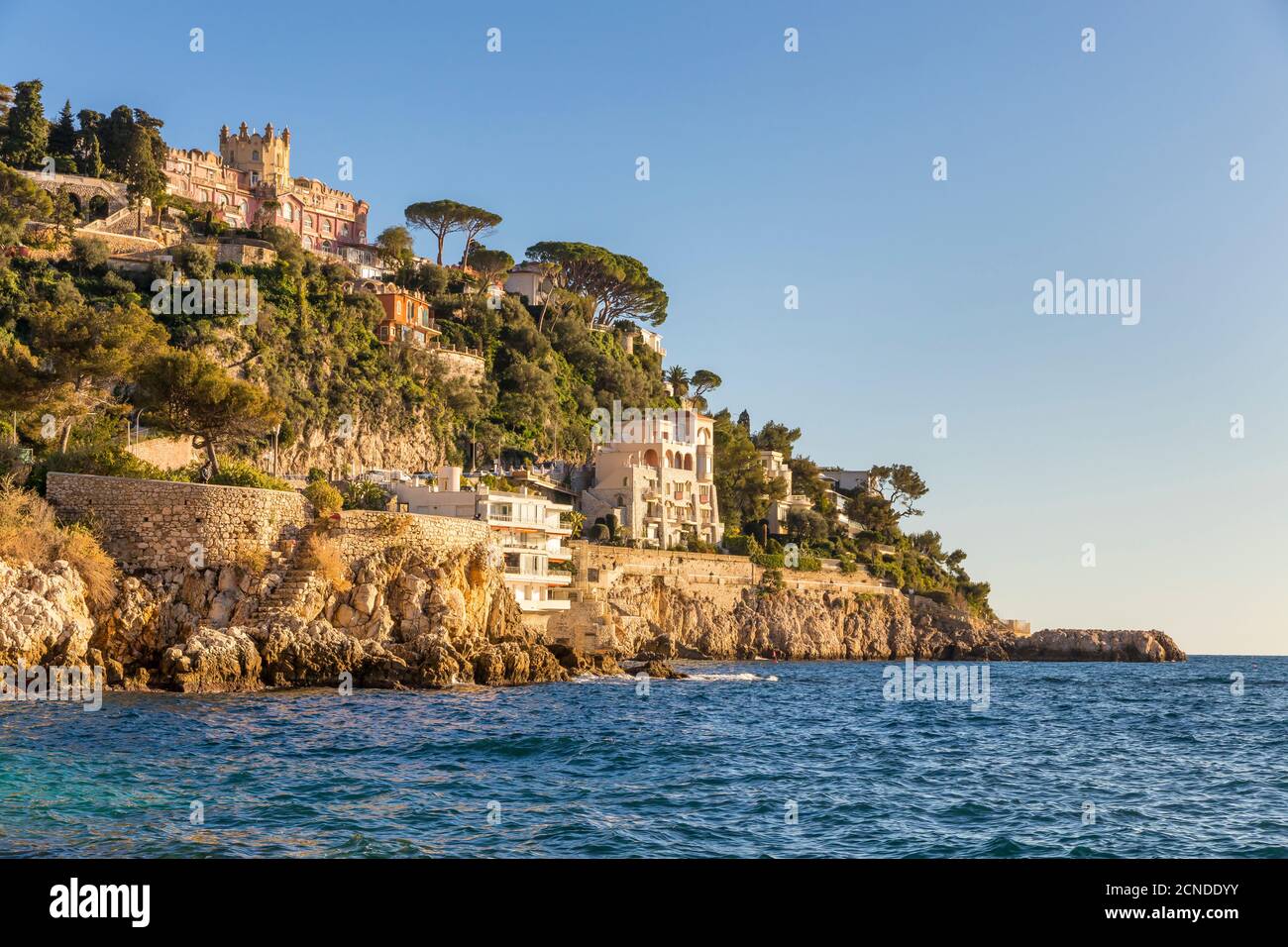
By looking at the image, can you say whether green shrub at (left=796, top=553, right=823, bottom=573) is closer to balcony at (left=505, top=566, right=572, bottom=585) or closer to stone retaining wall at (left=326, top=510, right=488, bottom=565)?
balcony at (left=505, top=566, right=572, bottom=585)

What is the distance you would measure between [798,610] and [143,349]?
40.0 metres

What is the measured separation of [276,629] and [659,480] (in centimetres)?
3877

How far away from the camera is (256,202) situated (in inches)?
3361

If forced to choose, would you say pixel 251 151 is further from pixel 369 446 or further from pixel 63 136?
pixel 369 446

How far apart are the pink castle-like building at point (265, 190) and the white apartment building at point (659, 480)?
85.3ft

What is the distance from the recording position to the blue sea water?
44.1 feet

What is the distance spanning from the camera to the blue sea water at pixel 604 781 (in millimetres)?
13438

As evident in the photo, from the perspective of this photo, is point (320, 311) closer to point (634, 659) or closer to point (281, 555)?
point (634, 659)

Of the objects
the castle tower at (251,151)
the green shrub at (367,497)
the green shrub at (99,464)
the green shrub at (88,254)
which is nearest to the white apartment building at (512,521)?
the green shrub at (367,497)

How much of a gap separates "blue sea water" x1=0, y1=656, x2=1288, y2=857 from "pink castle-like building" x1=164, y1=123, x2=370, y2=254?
58252 millimetres

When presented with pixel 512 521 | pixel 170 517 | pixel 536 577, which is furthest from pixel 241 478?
pixel 536 577

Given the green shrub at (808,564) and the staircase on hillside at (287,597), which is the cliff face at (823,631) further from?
the staircase on hillside at (287,597)

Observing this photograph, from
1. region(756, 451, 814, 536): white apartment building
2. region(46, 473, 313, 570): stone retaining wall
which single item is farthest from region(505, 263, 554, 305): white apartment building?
region(46, 473, 313, 570): stone retaining wall
